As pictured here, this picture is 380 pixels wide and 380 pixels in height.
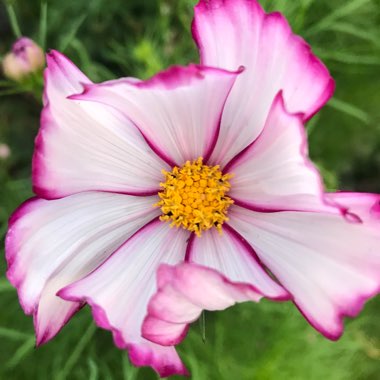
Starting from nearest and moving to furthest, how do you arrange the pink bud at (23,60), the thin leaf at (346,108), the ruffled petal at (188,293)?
the ruffled petal at (188,293) < the pink bud at (23,60) < the thin leaf at (346,108)

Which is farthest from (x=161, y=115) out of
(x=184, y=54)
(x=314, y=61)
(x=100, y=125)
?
(x=184, y=54)

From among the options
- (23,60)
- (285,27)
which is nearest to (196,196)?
(285,27)

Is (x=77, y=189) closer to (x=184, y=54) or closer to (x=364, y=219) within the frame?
(x=364, y=219)

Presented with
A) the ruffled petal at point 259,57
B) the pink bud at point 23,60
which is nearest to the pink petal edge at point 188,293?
the ruffled petal at point 259,57

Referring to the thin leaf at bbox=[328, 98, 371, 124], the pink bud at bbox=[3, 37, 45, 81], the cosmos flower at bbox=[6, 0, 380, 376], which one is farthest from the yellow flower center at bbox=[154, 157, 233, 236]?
the thin leaf at bbox=[328, 98, 371, 124]

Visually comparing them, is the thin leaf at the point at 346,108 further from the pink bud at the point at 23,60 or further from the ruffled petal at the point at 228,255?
the pink bud at the point at 23,60

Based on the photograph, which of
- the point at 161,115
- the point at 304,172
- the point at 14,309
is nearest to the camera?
the point at 304,172
